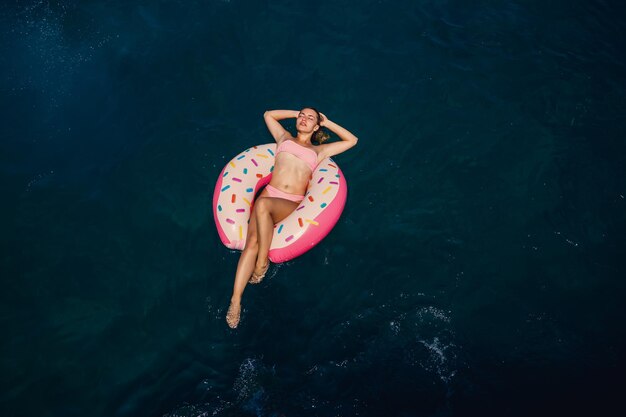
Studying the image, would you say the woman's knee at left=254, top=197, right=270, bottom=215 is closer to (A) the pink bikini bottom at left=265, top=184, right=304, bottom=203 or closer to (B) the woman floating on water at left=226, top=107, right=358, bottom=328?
(B) the woman floating on water at left=226, top=107, right=358, bottom=328

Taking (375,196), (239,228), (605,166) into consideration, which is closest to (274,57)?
(375,196)

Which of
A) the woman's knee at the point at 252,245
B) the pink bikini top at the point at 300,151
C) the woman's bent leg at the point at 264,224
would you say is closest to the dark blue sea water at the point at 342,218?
the woman's bent leg at the point at 264,224

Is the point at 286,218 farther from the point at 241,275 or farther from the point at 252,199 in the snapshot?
the point at 241,275

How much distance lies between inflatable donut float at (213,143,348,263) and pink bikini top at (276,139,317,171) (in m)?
0.12

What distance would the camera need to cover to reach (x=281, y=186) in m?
5.66

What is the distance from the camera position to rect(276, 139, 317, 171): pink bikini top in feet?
18.9

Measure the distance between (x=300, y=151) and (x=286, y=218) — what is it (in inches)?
36.2

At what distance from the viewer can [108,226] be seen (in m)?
6.00

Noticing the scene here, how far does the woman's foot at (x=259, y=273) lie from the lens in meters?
5.08

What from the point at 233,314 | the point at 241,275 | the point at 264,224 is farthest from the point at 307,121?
the point at 233,314

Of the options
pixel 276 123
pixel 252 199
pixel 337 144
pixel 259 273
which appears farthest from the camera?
pixel 276 123

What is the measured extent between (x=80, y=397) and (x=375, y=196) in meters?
4.02

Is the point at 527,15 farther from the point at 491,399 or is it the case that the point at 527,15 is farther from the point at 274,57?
the point at 491,399

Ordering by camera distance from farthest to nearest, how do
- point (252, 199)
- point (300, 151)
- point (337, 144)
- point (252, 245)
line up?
point (337, 144), point (300, 151), point (252, 199), point (252, 245)
